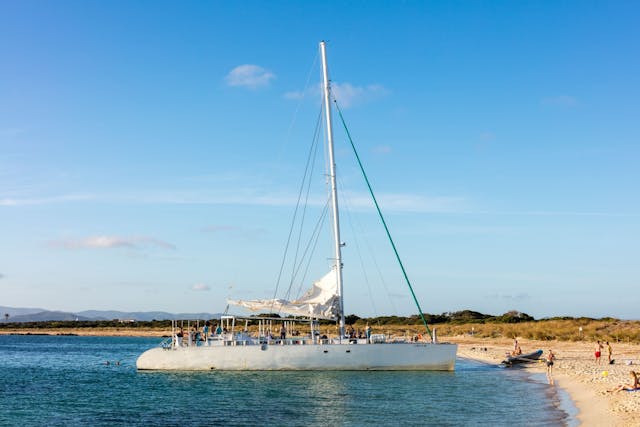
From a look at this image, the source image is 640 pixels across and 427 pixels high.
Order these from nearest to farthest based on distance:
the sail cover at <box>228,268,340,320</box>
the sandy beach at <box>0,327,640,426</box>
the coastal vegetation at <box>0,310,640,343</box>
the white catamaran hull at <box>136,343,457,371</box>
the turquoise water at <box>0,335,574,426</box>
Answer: the sandy beach at <box>0,327,640,426</box> < the turquoise water at <box>0,335,574,426</box> < the white catamaran hull at <box>136,343,457,371</box> < the sail cover at <box>228,268,340,320</box> < the coastal vegetation at <box>0,310,640,343</box>

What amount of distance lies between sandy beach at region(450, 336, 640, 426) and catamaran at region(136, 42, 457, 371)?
23.3 feet

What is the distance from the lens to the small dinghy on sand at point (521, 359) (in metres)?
44.0

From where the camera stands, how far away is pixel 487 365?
4519cm

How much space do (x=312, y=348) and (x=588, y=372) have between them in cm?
1489

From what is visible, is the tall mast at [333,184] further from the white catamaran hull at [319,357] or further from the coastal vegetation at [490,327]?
the coastal vegetation at [490,327]

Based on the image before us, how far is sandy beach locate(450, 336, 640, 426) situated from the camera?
2225cm

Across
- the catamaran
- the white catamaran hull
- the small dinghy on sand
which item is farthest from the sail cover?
the small dinghy on sand

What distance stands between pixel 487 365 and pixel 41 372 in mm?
31720

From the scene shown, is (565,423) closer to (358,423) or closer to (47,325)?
(358,423)

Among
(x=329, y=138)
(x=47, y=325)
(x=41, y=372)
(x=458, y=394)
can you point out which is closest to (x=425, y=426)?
(x=458, y=394)

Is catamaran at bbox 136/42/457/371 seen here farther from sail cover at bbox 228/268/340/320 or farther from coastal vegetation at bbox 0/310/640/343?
coastal vegetation at bbox 0/310/640/343

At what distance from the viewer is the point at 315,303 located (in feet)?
124

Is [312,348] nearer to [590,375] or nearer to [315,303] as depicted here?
[315,303]

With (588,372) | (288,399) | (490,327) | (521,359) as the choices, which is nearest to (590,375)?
(588,372)
